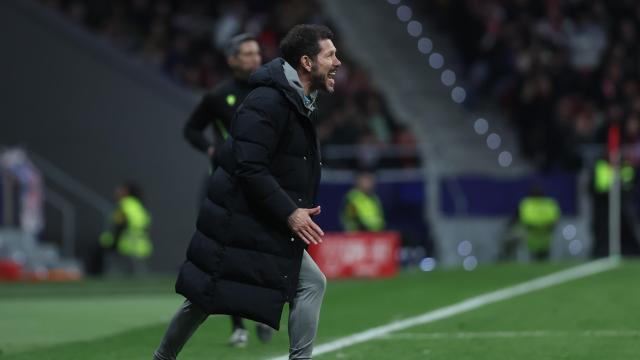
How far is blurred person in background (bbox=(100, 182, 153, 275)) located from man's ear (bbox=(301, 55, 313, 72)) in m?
19.2

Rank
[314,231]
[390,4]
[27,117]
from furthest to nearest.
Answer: [390,4]
[27,117]
[314,231]

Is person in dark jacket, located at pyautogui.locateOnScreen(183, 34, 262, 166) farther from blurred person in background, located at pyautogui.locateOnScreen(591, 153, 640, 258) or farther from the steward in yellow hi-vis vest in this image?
blurred person in background, located at pyautogui.locateOnScreen(591, 153, 640, 258)

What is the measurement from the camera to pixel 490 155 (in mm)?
31547

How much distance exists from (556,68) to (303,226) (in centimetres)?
2197

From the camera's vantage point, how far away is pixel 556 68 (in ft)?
98.3

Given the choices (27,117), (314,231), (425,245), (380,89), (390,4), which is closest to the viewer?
(314,231)

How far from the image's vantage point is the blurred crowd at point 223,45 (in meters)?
30.0

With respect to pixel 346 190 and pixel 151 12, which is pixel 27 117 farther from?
pixel 346 190

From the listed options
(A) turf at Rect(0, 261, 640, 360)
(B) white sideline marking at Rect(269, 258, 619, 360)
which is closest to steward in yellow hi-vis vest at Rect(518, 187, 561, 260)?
(B) white sideline marking at Rect(269, 258, 619, 360)

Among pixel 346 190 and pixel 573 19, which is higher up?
pixel 573 19

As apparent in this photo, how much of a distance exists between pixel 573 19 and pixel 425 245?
246 inches

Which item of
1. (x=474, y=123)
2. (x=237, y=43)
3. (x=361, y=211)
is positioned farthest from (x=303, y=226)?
(x=474, y=123)

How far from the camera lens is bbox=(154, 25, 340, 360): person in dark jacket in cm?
857

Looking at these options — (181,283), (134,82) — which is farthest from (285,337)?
(134,82)
